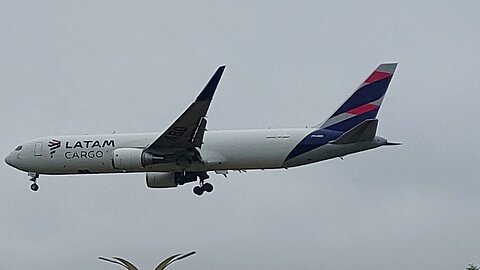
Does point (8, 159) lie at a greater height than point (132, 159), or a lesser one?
greater

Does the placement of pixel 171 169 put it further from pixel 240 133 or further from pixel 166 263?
pixel 166 263

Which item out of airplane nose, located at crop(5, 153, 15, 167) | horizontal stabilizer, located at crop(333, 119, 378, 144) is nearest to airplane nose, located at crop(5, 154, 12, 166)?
airplane nose, located at crop(5, 153, 15, 167)

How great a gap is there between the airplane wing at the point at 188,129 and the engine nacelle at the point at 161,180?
450 centimetres

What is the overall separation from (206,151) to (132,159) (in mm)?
3935

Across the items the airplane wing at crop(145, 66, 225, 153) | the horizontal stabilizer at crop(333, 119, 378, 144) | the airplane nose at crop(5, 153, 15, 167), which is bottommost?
the horizontal stabilizer at crop(333, 119, 378, 144)

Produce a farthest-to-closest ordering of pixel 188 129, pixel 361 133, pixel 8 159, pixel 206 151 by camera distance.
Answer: pixel 8 159
pixel 206 151
pixel 188 129
pixel 361 133

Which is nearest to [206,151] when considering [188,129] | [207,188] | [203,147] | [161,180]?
[203,147]

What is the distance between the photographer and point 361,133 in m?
56.2

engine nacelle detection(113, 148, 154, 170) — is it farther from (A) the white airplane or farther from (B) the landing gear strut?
(B) the landing gear strut

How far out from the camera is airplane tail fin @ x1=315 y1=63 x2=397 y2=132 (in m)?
60.6

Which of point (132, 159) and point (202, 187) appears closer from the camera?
point (132, 159)

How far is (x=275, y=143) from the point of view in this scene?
192 feet

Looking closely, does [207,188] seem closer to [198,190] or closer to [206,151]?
[198,190]

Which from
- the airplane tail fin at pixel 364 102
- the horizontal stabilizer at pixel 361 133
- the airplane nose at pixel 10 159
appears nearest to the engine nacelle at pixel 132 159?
the airplane nose at pixel 10 159
